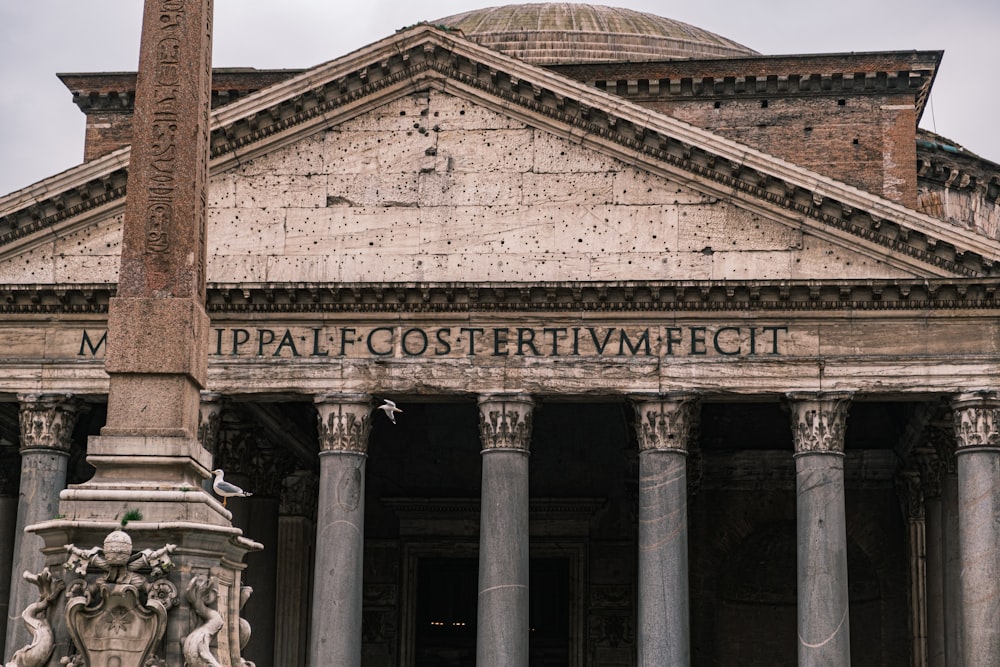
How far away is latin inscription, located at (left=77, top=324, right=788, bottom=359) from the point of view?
77.5 ft

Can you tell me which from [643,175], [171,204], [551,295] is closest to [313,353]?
[551,295]

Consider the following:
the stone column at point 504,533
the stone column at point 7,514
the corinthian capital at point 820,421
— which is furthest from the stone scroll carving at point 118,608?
the stone column at point 7,514

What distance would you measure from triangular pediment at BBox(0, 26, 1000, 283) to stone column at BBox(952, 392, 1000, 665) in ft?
7.29

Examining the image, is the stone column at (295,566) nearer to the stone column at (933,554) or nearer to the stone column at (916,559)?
the stone column at (916,559)

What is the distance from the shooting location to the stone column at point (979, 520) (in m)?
22.3

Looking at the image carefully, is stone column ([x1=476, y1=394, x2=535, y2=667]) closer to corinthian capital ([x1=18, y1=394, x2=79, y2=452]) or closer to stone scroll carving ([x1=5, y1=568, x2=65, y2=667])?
corinthian capital ([x1=18, y1=394, x2=79, y2=452])

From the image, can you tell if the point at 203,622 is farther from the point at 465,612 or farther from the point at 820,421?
the point at 465,612

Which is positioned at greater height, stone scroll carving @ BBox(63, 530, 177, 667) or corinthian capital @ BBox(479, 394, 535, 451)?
corinthian capital @ BBox(479, 394, 535, 451)

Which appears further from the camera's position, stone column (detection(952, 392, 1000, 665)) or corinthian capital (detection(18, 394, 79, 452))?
corinthian capital (detection(18, 394, 79, 452))

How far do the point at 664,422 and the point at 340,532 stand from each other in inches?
173

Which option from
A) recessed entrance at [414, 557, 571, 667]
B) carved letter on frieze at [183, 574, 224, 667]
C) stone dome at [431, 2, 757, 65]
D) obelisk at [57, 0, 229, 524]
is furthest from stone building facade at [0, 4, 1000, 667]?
carved letter on frieze at [183, 574, 224, 667]

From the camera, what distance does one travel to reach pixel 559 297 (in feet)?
78.0

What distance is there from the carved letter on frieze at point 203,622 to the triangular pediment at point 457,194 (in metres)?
14.3

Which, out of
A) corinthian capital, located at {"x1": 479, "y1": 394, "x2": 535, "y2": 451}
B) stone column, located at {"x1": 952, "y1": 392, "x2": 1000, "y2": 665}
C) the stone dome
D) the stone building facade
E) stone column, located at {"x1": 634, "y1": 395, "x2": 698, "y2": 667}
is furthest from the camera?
the stone dome
